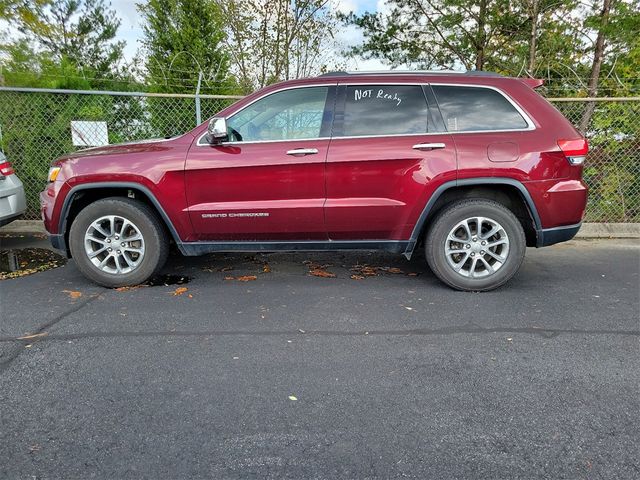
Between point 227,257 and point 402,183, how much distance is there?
2.42m

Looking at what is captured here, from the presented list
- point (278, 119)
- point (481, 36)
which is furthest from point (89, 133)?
point (481, 36)

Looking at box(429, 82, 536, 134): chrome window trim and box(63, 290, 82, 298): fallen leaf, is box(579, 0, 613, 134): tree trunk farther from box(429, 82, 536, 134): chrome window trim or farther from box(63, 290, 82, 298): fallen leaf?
box(63, 290, 82, 298): fallen leaf

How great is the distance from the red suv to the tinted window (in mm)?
11

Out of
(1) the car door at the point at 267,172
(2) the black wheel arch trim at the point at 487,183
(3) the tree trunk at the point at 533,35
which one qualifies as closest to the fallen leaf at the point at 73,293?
(1) the car door at the point at 267,172

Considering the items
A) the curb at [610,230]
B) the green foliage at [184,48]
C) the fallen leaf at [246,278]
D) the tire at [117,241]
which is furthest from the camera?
the green foliage at [184,48]

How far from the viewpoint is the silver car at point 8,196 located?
17.9 ft

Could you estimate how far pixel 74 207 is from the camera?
4.55m

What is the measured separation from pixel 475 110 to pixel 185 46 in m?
6.28

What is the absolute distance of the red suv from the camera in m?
4.07

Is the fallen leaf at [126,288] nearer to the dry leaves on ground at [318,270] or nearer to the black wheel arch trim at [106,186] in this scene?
the black wheel arch trim at [106,186]

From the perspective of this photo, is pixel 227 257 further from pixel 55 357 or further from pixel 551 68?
pixel 551 68

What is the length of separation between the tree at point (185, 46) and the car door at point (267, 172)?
4.39 meters

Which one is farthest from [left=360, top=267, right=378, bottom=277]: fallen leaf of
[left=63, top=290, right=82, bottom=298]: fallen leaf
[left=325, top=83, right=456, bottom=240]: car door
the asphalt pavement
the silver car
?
the silver car

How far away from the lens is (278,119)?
14.1 ft
